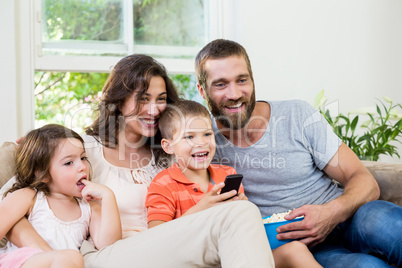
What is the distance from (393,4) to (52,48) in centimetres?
249

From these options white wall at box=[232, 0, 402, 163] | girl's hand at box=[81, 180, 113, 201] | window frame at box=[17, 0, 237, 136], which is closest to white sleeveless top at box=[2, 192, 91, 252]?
girl's hand at box=[81, 180, 113, 201]

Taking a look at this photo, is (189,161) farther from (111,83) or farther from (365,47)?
(365,47)

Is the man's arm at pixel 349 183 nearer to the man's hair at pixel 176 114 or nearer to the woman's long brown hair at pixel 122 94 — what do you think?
the man's hair at pixel 176 114

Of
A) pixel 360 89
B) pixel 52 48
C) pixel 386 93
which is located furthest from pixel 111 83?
pixel 386 93

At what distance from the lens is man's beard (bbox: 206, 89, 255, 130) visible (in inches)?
68.1

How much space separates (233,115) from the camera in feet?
5.68

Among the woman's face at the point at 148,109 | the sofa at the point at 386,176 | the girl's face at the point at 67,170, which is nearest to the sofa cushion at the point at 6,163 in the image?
the sofa at the point at 386,176

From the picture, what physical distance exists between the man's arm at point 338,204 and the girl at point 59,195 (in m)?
0.61

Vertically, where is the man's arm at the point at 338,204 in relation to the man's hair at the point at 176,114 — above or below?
below

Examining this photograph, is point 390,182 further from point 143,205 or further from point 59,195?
point 59,195

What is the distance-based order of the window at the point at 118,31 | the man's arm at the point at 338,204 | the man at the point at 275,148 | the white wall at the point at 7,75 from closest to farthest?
the man's arm at the point at 338,204, the man at the point at 275,148, the white wall at the point at 7,75, the window at the point at 118,31

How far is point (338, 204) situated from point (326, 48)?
1.78 meters

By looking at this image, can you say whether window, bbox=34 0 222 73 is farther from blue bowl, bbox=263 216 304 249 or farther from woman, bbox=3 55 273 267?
blue bowl, bbox=263 216 304 249

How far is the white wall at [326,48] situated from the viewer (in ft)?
9.17
